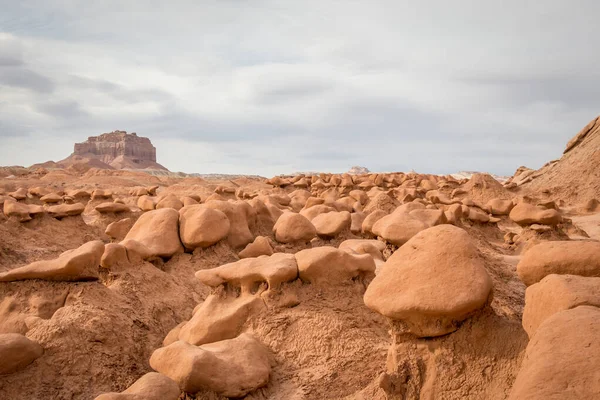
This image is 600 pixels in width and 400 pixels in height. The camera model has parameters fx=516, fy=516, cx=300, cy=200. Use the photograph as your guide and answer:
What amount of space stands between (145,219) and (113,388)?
2.62 meters

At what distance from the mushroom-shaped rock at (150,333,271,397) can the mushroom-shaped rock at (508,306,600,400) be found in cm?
162

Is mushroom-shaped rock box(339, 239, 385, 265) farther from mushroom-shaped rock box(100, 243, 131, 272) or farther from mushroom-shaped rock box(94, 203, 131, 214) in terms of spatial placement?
mushroom-shaped rock box(94, 203, 131, 214)

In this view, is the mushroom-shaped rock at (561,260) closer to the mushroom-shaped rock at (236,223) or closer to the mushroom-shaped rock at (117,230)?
the mushroom-shaped rock at (236,223)

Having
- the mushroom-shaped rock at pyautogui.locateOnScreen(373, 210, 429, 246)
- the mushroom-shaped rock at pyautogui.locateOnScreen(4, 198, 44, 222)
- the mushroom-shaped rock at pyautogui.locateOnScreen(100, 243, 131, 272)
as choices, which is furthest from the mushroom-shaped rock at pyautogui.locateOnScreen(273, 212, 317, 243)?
the mushroom-shaped rock at pyautogui.locateOnScreen(4, 198, 44, 222)

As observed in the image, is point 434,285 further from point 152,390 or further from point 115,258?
point 115,258

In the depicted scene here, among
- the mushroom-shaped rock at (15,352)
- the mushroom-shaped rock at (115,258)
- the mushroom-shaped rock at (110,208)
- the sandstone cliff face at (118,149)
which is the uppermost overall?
the sandstone cliff face at (118,149)

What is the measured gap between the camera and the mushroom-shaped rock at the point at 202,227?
5.56 meters

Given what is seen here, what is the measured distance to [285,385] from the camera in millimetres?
3176

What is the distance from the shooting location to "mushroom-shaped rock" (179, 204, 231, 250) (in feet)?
18.2

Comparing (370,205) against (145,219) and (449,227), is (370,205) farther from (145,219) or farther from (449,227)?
(449,227)

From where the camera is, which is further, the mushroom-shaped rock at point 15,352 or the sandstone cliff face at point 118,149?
the sandstone cliff face at point 118,149

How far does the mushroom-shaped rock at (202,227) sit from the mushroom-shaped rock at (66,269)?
4.63 feet

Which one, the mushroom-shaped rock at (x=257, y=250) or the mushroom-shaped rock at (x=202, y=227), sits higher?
the mushroom-shaped rock at (x=202, y=227)

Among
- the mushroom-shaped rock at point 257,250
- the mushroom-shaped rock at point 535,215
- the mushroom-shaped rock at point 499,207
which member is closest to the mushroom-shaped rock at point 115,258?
the mushroom-shaped rock at point 257,250
